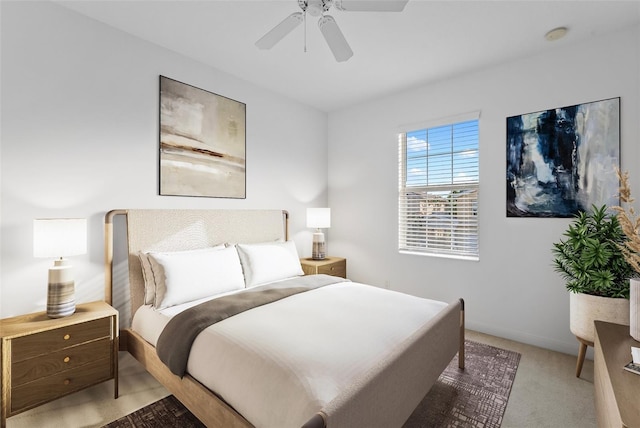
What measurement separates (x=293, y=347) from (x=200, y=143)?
2.28 metres

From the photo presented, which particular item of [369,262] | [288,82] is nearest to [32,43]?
[288,82]

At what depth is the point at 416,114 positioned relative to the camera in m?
3.62

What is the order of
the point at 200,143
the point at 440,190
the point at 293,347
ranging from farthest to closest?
1. the point at 440,190
2. the point at 200,143
3. the point at 293,347

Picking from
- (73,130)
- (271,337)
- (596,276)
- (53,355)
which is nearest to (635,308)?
(596,276)

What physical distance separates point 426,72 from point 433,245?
189cm

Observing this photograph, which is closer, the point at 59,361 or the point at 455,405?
the point at 59,361

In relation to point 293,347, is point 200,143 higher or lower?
higher

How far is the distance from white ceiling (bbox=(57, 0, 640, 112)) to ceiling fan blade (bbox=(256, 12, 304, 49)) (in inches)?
16.8

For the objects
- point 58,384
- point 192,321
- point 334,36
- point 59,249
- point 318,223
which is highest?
point 334,36

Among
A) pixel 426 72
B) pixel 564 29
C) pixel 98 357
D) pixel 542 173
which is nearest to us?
pixel 98 357

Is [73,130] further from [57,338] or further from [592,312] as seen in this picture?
[592,312]

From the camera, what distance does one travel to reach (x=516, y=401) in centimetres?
206

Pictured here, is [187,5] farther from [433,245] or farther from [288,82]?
[433,245]

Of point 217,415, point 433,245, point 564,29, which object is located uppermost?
point 564,29
